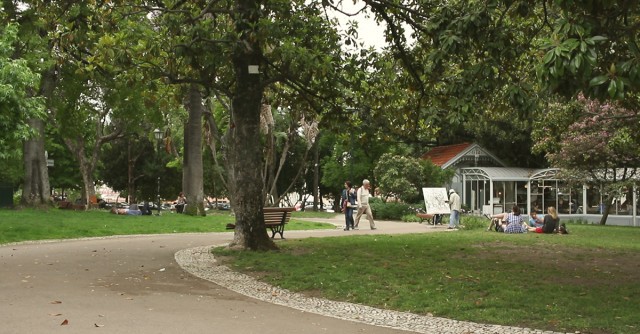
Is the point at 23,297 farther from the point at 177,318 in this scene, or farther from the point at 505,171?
the point at 505,171

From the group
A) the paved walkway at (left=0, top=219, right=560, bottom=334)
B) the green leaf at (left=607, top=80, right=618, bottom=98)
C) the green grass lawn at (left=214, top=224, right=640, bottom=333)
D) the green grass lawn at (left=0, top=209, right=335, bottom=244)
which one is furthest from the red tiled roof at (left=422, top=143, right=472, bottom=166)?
the green leaf at (left=607, top=80, right=618, bottom=98)

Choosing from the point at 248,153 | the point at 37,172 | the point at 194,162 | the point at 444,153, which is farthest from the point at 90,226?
the point at 444,153

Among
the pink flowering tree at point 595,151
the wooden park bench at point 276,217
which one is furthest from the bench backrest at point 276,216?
the pink flowering tree at point 595,151

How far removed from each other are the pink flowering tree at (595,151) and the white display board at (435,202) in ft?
16.1

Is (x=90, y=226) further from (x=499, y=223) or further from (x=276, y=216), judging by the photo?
(x=499, y=223)

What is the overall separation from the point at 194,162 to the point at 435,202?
34.1 feet

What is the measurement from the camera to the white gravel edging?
684 cm

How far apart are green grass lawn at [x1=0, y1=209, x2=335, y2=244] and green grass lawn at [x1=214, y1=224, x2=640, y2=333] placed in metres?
6.53

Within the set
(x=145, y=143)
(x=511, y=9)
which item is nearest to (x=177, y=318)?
(x=511, y=9)

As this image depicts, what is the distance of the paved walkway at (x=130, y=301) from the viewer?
22.1 feet

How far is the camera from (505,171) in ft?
133

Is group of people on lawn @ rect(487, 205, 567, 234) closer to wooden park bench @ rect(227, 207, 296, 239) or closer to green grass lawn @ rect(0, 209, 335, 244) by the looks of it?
green grass lawn @ rect(0, 209, 335, 244)

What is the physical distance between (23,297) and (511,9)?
8436 millimetres

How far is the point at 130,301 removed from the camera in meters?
8.09
